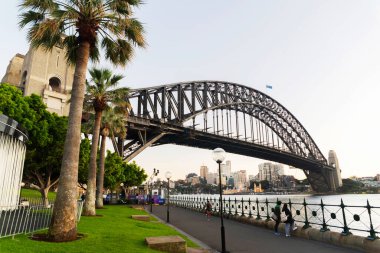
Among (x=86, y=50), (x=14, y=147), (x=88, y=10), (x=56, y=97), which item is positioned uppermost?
(x=56, y=97)

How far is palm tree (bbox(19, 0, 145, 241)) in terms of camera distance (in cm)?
1080

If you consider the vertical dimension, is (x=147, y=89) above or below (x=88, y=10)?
above

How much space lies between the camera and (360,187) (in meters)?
169

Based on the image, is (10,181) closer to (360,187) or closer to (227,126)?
(227,126)

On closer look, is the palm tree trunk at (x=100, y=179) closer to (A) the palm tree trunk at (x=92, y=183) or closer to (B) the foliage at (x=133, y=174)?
(A) the palm tree trunk at (x=92, y=183)

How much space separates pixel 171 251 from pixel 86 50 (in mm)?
8920

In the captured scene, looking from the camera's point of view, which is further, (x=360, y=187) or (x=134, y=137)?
(x=360, y=187)

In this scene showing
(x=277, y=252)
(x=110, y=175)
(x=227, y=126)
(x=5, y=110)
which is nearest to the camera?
(x=277, y=252)

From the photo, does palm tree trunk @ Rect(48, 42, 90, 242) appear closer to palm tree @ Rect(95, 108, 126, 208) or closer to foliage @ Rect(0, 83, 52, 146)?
foliage @ Rect(0, 83, 52, 146)

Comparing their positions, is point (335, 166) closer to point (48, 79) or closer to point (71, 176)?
point (48, 79)

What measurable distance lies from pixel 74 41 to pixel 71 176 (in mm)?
7225

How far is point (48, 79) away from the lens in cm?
4834

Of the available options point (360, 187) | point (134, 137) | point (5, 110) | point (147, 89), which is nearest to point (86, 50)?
point (5, 110)

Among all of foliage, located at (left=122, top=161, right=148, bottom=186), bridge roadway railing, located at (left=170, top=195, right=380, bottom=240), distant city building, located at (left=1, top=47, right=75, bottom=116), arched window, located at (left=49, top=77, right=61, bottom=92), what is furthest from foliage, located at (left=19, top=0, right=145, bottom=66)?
foliage, located at (left=122, top=161, right=148, bottom=186)
